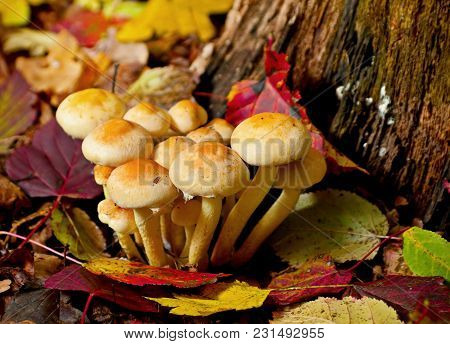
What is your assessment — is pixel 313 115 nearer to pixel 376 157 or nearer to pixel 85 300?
pixel 376 157

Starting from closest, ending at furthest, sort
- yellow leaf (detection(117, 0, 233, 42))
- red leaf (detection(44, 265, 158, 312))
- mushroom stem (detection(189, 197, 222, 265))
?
1. red leaf (detection(44, 265, 158, 312))
2. mushroom stem (detection(189, 197, 222, 265))
3. yellow leaf (detection(117, 0, 233, 42))

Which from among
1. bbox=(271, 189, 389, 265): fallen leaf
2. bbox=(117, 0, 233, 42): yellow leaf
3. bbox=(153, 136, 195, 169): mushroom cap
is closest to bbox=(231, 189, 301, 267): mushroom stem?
bbox=(271, 189, 389, 265): fallen leaf

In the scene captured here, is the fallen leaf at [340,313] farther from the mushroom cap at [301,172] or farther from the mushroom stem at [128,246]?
the mushroom stem at [128,246]

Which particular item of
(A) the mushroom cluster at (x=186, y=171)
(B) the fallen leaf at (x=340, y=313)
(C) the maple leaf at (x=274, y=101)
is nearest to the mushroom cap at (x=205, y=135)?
(A) the mushroom cluster at (x=186, y=171)

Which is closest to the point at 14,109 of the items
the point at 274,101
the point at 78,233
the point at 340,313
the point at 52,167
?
the point at 52,167

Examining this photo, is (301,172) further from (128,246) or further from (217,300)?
(128,246)

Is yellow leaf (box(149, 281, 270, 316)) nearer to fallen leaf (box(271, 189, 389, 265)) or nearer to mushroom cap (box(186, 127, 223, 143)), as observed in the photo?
fallen leaf (box(271, 189, 389, 265))

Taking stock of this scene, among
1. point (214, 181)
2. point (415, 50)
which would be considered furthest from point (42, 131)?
point (415, 50)
